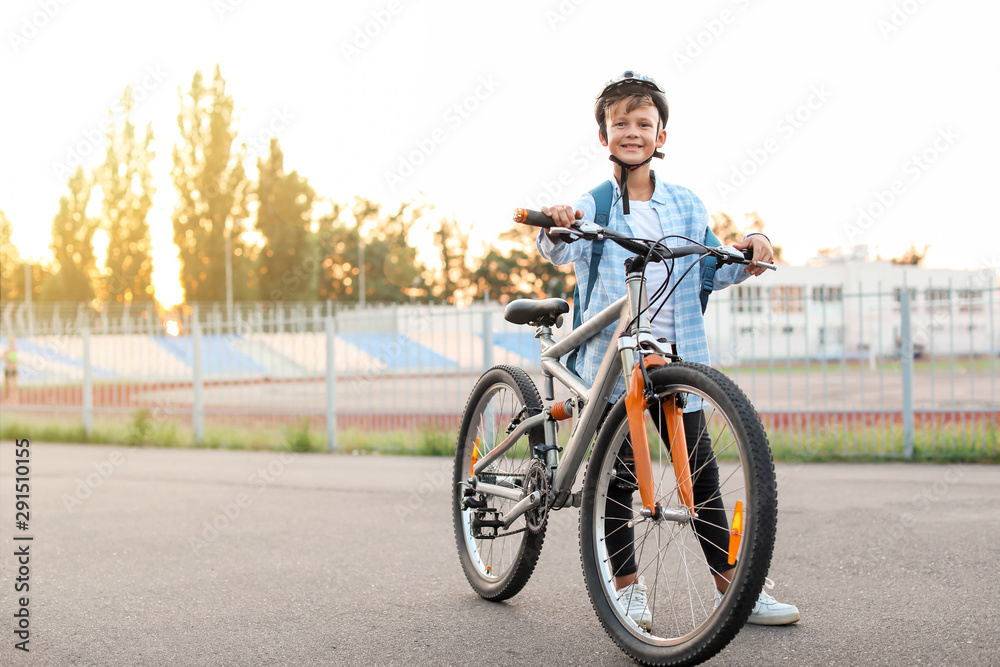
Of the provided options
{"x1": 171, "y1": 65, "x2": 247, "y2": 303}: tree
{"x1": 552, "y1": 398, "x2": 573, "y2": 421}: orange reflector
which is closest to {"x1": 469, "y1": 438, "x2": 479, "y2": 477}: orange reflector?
{"x1": 552, "y1": 398, "x2": 573, "y2": 421}: orange reflector

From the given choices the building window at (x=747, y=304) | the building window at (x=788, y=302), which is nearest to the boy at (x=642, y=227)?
the building window at (x=788, y=302)

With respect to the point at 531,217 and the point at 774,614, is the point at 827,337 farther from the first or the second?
the point at 531,217

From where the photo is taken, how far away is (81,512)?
591cm

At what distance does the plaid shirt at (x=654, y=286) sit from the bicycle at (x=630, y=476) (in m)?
0.09

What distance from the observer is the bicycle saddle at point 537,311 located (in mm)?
3307

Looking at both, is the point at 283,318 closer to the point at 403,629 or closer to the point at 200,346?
the point at 200,346

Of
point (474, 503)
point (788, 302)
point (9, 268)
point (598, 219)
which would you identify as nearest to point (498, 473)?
point (474, 503)

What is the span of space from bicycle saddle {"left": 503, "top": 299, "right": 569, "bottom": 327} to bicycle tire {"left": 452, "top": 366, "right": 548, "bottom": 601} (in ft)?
0.73

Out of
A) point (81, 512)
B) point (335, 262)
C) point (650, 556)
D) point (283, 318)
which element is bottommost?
point (81, 512)

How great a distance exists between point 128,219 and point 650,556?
50.2m

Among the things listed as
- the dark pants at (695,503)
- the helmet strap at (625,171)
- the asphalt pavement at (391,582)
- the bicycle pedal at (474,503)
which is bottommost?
the asphalt pavement at (391,582)

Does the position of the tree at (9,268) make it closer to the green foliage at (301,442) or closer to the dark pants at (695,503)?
the green foliage at (301,442)

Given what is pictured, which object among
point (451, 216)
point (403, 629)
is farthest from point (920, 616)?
point (451, 216)

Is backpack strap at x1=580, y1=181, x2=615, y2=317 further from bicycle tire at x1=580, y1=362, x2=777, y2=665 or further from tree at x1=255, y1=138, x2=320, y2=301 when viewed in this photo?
tree at x1=255, y1=138, x2=320, y2=301
